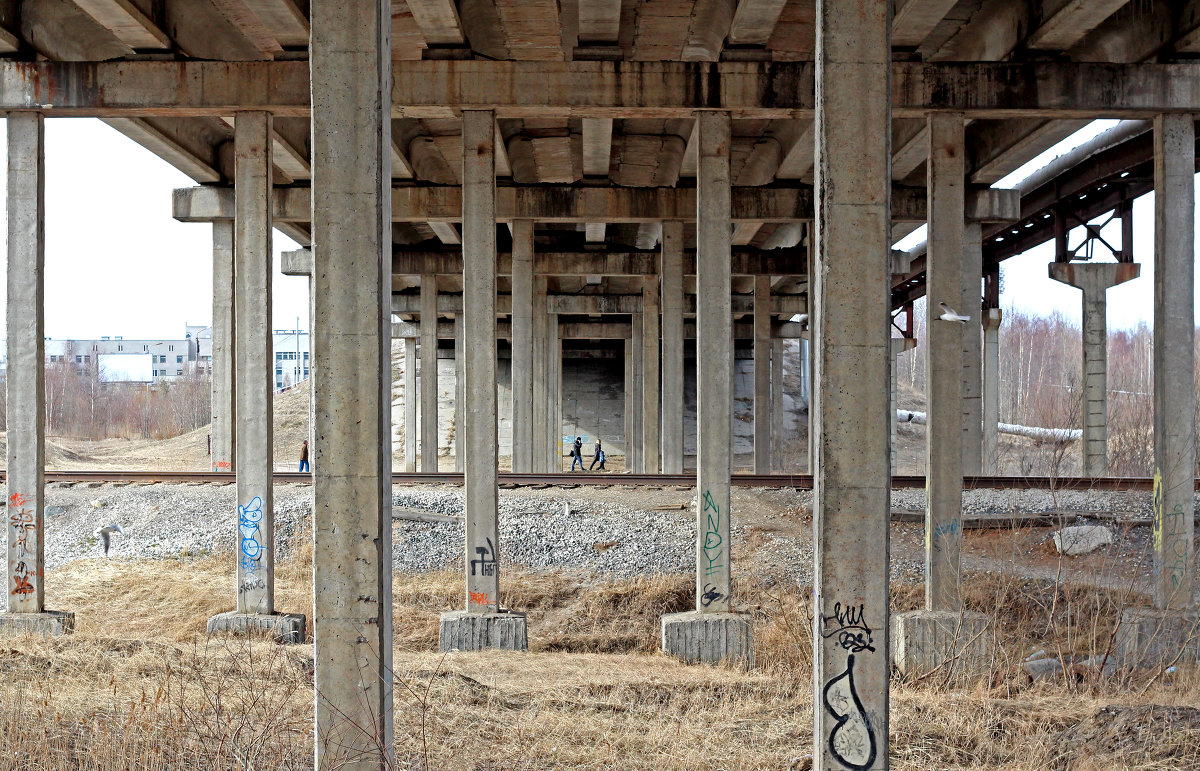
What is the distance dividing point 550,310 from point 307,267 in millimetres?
9443

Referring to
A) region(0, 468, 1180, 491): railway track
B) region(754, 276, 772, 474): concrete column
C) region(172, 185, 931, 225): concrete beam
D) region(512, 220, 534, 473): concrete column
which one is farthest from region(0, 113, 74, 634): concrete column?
region(754, 276, 772, 474): concrete column

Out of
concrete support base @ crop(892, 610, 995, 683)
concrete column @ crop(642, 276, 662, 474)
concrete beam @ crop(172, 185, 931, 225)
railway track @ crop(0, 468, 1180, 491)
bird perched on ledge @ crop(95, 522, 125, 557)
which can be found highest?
concrete beam @ crop(172, 185, 931, 225)

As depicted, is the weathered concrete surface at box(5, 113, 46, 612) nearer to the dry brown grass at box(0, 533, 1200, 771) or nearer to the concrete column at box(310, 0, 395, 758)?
the dry brown grass at box(0, 533, 1200, 771)

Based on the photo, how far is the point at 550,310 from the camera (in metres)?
33.5

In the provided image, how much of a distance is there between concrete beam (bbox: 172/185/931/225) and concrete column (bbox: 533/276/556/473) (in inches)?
398

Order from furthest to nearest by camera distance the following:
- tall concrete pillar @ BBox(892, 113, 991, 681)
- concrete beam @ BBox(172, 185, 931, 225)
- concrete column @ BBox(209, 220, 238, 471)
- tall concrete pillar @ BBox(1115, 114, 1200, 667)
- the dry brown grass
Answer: concrete column @ BBox(209, 220, 238, 471)
concrete beam @ BBox(172, 185, 931, 225)
tall concrete pillar @ BBox(892, 113, 991, 681)
tall concrete pillar @ BBox(1115, 114, 1200, 667)
the dry brown grass

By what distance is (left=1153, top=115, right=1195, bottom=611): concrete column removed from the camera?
11.1 meters

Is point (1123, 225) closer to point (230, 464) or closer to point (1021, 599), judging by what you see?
point (1021, 599)

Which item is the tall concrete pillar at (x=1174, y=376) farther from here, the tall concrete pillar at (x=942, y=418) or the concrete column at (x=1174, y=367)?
the tall concrete pillar at (x=942, y=418)

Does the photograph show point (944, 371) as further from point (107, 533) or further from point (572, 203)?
point (107, 533)

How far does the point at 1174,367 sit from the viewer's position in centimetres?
1130

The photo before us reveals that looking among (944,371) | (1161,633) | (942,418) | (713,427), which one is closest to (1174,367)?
(944,371)

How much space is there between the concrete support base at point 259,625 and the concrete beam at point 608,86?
6.10 meters

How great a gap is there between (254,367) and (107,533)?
19.2ft
